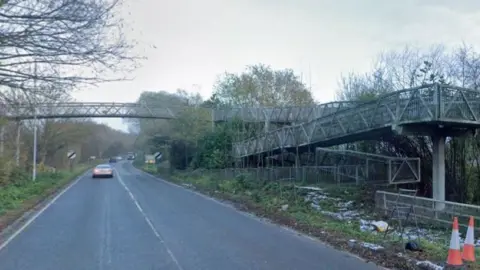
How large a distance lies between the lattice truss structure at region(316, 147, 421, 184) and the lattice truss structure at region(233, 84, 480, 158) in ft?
8.56

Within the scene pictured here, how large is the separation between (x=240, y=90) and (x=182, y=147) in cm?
917

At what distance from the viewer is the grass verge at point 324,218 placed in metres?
9.51

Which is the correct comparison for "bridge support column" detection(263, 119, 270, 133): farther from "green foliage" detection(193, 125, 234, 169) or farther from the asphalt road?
the asphalt road

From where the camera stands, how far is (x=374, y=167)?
29500mm

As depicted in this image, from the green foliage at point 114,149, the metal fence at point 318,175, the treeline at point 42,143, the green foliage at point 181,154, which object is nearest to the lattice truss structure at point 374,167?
the metal fence at point 318,175

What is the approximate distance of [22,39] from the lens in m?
10.9

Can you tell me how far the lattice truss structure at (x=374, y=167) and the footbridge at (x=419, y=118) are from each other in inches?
98.9

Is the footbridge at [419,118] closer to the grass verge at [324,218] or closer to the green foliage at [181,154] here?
the grass verge at [324,218]

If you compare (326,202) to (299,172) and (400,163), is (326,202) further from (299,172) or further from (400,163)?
(299,172)

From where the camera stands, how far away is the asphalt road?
900 centimetres

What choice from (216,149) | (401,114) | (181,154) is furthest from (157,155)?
(401,114)

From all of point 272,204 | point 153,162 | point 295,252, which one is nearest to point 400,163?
point 272,204

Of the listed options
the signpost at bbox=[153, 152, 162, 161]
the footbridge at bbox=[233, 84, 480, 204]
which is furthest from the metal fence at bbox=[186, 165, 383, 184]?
the signpost at bbox=[153, 152, 162, 161]

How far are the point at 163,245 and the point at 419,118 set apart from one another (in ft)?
41.3
